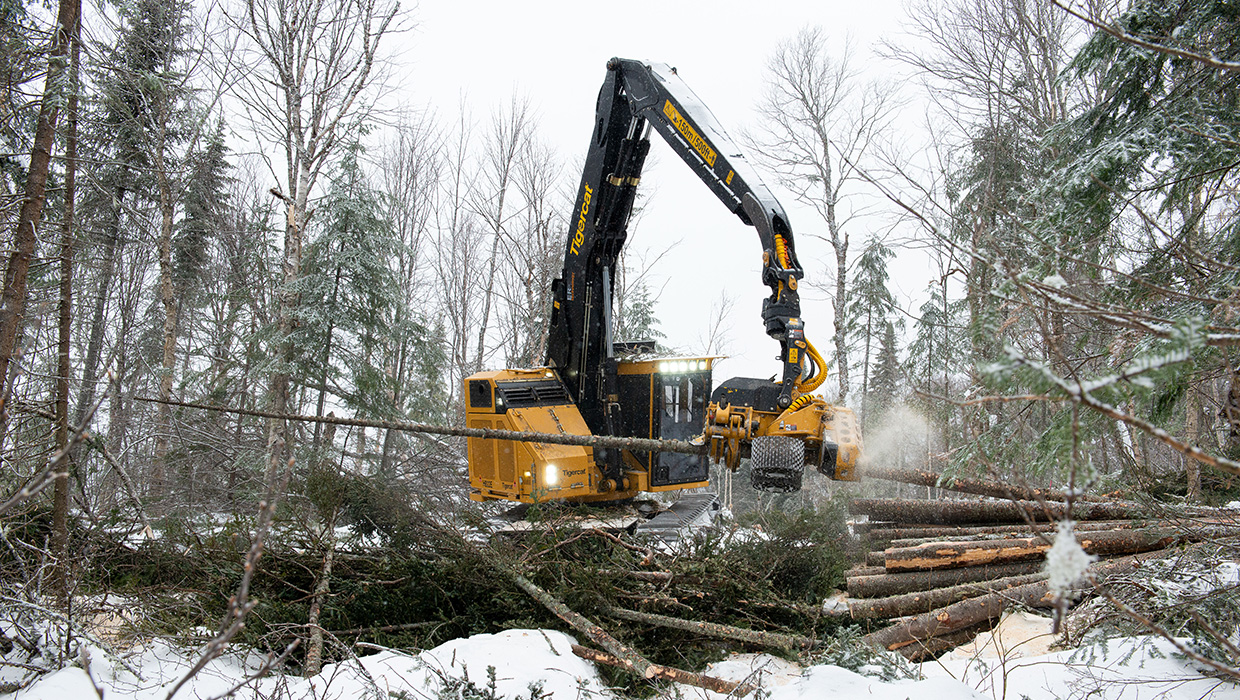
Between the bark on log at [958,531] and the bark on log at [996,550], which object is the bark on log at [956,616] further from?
the bark on log at [958,531]

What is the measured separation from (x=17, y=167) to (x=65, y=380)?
8.34ft

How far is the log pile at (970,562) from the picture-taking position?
541 cm

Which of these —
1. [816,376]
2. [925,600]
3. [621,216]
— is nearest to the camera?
[925,600]

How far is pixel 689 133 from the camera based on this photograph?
7.27 meters

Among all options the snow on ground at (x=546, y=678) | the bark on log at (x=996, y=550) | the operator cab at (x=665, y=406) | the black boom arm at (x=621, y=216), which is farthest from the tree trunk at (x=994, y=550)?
the operator cab at (x=665, y=406)

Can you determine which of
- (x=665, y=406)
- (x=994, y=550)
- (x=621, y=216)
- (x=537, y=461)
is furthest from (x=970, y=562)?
(x=621, y=216)

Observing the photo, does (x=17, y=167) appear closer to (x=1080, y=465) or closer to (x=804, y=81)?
(x=1080, y=465)

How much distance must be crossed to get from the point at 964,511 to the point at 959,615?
243 cm

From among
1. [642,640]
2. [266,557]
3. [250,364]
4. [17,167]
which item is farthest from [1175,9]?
[250,364]

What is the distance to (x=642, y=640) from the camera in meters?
5.33

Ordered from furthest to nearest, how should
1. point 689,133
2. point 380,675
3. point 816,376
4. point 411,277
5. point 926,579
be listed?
point 411,277 < point 689,133 < point 926,579 < point 816,376 < point 380,675

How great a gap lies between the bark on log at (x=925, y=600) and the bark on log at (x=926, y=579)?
0.21 m

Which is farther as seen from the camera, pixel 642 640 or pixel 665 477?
pixel 665 477

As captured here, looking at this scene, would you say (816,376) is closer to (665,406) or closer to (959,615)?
(959,615)
